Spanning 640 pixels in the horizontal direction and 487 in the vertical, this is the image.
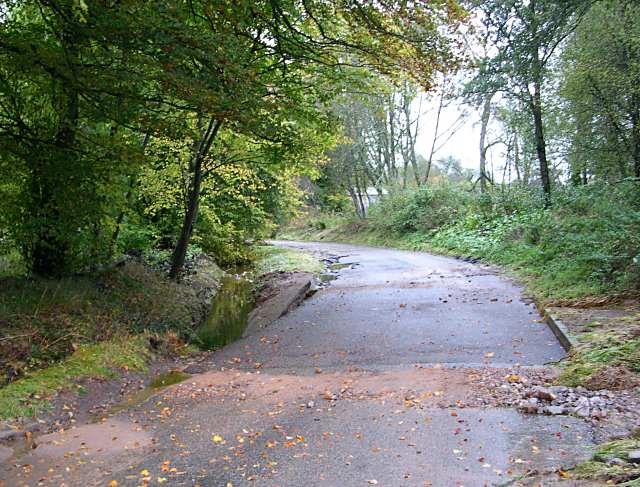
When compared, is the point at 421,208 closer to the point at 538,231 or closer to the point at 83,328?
the point at 538,231

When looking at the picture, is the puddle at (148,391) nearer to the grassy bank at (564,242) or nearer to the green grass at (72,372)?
the green grass at (72,372)

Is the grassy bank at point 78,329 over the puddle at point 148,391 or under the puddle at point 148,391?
over

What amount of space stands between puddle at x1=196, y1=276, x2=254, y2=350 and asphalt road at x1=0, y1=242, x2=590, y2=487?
119 cm

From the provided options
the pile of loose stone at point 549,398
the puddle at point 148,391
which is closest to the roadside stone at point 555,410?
the pile of loose stone at point 549,398

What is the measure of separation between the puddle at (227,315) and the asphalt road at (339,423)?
119 cm

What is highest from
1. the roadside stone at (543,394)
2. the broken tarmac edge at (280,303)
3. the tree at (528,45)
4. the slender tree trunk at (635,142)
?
the tree at (528,45)

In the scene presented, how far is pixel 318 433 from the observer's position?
495 centimetres

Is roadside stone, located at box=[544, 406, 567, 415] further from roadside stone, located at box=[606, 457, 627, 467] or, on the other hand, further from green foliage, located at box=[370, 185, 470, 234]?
green foliage, located at box=[370, 185, 470, 234]

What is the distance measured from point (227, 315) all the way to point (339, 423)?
783 centimetres

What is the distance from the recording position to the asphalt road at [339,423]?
415 centimetres

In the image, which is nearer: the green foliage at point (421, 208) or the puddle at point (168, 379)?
the puddle at point (168, 379)

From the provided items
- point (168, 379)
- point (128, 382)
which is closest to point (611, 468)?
point (168, 379)

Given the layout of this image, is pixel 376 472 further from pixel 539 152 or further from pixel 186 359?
pixel 539 152

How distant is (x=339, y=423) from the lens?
5.14m
